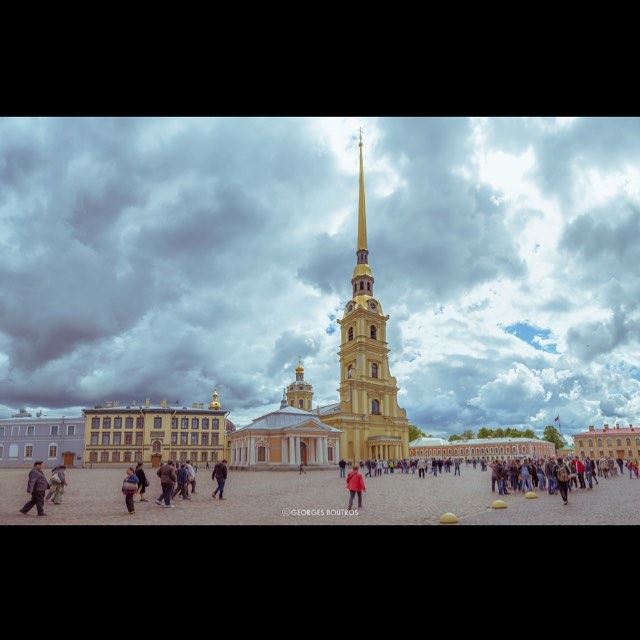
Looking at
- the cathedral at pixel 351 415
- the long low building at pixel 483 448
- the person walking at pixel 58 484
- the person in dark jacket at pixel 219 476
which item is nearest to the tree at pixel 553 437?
the long low building at pixel 483 448

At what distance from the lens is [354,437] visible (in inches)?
515

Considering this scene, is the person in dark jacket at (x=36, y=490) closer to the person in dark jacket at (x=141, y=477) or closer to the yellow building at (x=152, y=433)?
the person in dark jacket at (x=141, y=477)

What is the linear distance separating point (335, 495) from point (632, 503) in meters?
4.46

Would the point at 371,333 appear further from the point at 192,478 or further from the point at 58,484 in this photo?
the point at 58,484

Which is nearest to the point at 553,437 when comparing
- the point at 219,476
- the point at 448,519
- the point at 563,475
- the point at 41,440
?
the point at 563,475

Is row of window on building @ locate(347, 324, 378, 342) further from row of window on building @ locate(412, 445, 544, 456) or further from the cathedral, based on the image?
row of window on building @ locate(412, 445, 544, 456)

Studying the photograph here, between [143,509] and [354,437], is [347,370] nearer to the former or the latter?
[354,437]

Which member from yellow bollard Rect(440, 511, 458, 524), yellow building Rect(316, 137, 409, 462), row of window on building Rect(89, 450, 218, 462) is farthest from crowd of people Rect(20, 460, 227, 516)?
yellow bollard Rect(440, 511, 458, 524)

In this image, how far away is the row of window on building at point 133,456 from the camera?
27.9 feet

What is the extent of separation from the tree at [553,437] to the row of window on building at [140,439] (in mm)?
5797

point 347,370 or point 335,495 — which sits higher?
point 347,370
